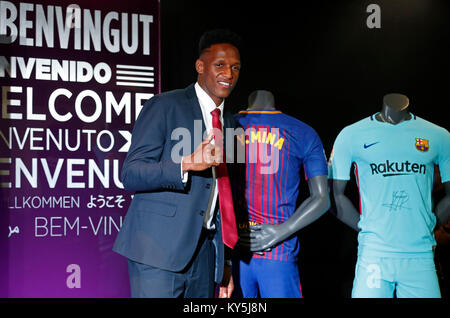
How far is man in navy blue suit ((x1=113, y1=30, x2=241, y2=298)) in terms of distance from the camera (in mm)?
2000

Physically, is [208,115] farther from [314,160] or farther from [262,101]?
[314,160]

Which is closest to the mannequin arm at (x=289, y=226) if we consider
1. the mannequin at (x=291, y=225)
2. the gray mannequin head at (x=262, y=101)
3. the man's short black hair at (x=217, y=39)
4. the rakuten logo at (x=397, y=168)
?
the mannequin at (x=291, y=225)

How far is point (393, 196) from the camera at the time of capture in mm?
2816

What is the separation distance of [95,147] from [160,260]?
3.54 ft

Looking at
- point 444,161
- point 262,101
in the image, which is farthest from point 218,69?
point 444,161

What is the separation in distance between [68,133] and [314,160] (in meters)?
1.48

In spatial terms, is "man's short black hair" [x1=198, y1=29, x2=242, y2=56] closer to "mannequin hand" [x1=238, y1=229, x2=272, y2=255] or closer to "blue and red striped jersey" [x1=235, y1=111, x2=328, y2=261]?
"blue and red striped jersey" [x1=235, y1=111, x2=328, y2=261]

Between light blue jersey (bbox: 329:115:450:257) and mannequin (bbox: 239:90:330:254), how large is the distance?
33 centimetres

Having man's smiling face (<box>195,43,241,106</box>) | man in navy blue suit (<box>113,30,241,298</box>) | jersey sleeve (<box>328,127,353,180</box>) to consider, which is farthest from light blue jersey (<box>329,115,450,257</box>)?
man in navy blue suit (<box>113,30,241,298</box>)

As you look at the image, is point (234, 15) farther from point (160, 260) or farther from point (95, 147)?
point (160, 260)

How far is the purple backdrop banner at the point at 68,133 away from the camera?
275 cm

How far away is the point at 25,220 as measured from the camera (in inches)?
109

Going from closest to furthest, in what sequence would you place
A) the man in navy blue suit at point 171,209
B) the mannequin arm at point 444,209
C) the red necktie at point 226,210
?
1. the man in navy blue suit at point 171,209
2. the red necktie at point 226,210
3. the mannequin arm at point 444,209
